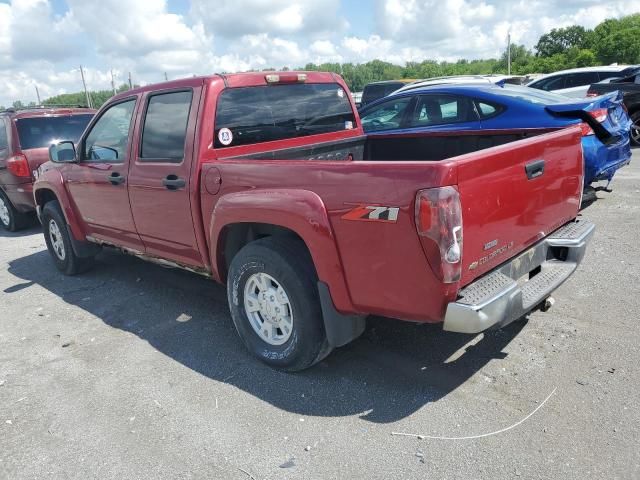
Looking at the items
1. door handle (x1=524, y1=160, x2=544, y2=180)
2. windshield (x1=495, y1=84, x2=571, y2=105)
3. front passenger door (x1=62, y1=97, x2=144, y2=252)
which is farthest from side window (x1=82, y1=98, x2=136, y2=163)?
windshield (x1=495, y1=84, x2=571, y2=105)

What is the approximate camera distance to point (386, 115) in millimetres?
7852

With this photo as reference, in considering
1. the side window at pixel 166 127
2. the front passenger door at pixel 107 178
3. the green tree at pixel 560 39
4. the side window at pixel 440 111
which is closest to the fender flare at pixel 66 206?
the front passenger door at pixel 107 178

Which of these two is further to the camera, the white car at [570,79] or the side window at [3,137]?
the white car at [570,79]

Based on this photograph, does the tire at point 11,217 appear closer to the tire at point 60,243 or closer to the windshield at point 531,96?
the tire at point 60,243

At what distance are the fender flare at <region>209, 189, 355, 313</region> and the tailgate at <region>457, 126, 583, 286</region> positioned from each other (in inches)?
27.7

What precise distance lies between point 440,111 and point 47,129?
5.99 metres

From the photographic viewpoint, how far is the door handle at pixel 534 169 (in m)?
3.04

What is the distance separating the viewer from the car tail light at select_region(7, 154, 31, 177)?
787 cm

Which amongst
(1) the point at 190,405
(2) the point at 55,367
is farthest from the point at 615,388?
(2) the point at 55,367

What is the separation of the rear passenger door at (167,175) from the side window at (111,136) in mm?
263

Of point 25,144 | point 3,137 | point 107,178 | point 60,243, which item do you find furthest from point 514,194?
point 3,137

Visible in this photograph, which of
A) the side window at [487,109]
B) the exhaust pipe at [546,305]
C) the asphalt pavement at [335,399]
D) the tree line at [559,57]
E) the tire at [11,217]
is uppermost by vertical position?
the tree line at [559,57]

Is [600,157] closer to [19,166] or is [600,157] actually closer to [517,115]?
[517,115]

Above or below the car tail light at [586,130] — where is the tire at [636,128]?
below
